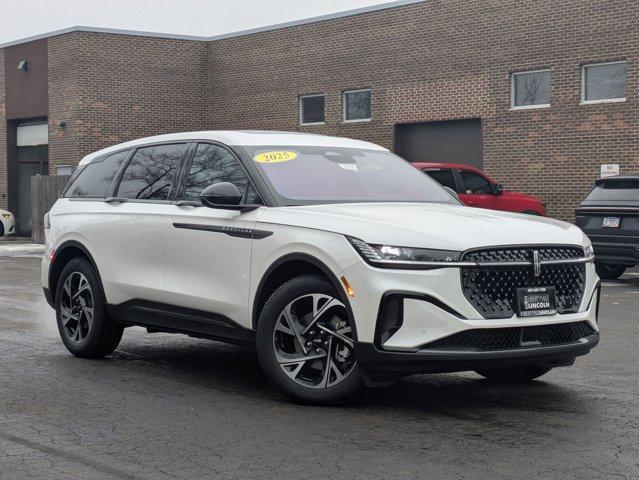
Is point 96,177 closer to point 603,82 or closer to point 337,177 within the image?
point 337,177

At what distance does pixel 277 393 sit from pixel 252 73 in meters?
26.7

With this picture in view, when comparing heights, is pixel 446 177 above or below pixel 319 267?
above

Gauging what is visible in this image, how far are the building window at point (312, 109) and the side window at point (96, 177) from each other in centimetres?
2170

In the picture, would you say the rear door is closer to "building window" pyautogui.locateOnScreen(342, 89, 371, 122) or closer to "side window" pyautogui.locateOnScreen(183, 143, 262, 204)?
"side window" pyautogui.locateOnScreen(183, 143, 262, 204)

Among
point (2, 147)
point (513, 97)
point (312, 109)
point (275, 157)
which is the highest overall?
point (312, 109)

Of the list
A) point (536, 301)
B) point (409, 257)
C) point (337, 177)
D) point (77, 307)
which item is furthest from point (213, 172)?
point (536, 301)

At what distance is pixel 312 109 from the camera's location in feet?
103

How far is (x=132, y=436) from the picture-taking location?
5.99 metres

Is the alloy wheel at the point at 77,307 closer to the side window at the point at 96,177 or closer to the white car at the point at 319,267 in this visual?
the white car at the point at 319,267

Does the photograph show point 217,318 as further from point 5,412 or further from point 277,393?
point 5,412

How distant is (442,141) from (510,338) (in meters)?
22.1

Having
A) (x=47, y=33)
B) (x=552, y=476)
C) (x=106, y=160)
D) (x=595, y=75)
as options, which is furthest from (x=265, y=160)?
(x=47, y=33)

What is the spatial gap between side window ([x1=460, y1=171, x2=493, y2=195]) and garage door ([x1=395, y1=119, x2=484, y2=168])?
5424 mm

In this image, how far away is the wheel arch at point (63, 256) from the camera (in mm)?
9000
